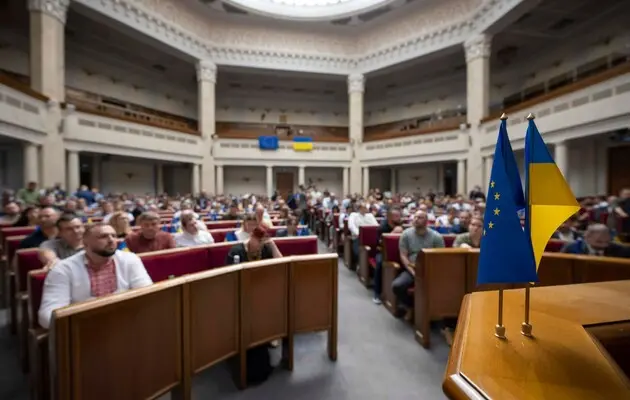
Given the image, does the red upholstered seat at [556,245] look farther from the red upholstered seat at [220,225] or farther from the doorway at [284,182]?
the doorway at [284,182]

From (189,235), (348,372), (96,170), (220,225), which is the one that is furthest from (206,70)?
(348,372)

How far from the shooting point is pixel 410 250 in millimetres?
4020

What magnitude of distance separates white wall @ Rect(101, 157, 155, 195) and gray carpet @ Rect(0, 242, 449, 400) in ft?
46.3

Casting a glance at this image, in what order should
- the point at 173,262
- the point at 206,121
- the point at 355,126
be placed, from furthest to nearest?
the point at 355,126
the point at 206,121
the point at 173,262

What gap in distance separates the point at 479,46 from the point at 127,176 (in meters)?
18.0

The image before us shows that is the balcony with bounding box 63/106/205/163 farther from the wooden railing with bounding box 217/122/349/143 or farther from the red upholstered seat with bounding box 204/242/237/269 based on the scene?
the red upholstered seat with bounding box 204/242/237/269

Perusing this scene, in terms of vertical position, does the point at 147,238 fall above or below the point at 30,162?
below

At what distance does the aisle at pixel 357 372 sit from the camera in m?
2.48

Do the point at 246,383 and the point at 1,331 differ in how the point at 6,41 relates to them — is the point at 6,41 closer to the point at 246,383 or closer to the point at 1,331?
the point at 1,331

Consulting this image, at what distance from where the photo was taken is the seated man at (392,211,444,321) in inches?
151

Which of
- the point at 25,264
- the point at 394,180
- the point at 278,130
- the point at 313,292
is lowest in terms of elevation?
the point at 313,292

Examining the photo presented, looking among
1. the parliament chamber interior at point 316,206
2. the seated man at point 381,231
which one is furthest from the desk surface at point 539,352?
the seated man at point 381,231

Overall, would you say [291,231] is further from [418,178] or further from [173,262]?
[418,178]

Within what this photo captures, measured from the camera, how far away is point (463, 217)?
5.54 metres
